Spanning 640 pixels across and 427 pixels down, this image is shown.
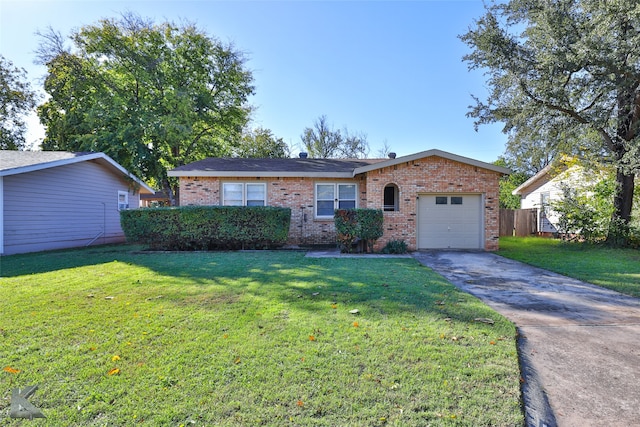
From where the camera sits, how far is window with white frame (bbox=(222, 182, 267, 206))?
485 inches

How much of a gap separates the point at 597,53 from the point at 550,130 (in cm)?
331

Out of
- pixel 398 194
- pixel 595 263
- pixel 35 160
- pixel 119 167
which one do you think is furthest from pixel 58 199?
pixel 595 263

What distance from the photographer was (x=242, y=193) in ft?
40.4

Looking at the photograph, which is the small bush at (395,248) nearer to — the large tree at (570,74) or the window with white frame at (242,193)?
the window with white frame at (242,193)

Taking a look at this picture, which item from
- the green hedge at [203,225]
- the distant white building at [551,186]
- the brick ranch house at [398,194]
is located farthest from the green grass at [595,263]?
the green hedge at [203,225]

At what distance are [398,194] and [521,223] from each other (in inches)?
448

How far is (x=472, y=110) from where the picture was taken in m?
12.1

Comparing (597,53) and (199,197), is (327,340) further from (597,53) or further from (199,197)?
(597,53)

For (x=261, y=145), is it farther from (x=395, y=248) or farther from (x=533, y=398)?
(x=533, y=398)

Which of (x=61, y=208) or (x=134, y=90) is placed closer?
(x=61, y=208)

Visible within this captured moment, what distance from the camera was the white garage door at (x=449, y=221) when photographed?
1099 centimetres

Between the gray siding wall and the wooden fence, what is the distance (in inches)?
829

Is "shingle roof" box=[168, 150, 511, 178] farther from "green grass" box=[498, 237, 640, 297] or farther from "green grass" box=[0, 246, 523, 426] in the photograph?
"green grass" box=[0, 246, 523, 426]

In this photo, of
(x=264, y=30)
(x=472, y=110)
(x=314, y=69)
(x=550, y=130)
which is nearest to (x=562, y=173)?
(x=550, y=130)
